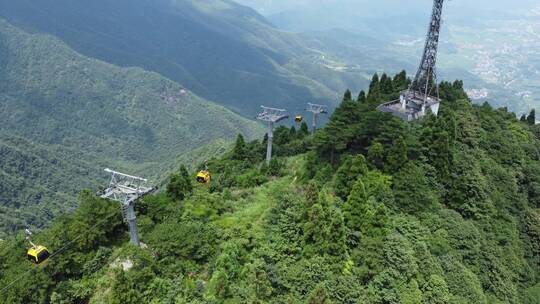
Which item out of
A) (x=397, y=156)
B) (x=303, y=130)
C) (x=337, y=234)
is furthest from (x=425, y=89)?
(x=337, y=234)

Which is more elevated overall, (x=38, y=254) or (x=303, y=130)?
(x=303, y=130)

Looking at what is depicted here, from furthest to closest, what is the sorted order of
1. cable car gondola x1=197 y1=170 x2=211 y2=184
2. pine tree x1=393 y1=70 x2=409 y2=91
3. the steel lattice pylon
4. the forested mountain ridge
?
pine tree x1=393 y1=70 x2=409 y2=91 → the steel lattice pylon → cable car gondola x1=197 y1=170 x2=211 y2=184 → the forested mountain ridge

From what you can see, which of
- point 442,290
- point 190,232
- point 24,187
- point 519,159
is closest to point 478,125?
point 519,159

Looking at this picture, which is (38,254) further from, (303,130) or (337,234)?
(303,130)

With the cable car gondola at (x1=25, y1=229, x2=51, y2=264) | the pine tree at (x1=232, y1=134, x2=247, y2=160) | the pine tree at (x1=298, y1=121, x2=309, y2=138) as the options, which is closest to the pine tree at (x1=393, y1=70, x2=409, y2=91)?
the pine tree at (x1=298, y1=121, x2=309, y2=138)

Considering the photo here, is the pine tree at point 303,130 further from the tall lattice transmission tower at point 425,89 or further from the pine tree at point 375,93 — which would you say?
the tall lattice transmission tower at point 425,89

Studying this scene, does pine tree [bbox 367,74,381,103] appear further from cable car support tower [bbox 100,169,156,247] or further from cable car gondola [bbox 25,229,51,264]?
cable car gondola [bbox 25,229,51,264]

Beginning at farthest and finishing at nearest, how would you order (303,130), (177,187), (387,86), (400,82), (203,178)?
(303,130) < (400,82) < (387,86) < (203,178) < (177,187)
